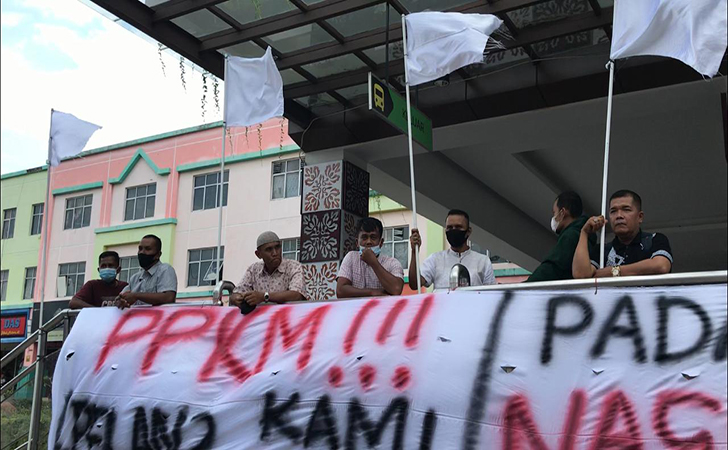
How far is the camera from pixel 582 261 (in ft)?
13.4

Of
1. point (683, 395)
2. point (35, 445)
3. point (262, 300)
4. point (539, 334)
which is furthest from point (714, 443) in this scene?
point (35, 445)

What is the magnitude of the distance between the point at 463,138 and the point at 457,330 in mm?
4303

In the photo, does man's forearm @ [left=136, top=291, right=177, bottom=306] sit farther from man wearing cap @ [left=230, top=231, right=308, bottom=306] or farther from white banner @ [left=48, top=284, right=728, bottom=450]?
man wearing cap @ [left=230, top=231, right=308, bottom=306]

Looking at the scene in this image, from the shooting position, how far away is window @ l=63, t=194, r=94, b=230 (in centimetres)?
2650

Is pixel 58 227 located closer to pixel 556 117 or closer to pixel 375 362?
pixel 556 117

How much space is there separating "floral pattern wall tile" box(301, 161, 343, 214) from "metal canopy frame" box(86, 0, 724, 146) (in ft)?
3.42

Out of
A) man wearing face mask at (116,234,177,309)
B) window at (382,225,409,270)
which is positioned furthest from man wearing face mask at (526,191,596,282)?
window at (382,225,409,270)

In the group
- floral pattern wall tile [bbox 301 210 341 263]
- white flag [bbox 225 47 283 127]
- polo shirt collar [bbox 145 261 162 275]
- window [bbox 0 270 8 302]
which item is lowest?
polo shirt collar [bbox 145 261 162 275]

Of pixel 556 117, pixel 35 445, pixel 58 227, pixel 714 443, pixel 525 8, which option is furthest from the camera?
pixel 58 227

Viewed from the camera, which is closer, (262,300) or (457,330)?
(457,330)

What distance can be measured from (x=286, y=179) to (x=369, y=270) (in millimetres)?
16992

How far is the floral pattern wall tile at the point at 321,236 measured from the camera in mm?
8070

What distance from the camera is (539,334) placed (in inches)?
150

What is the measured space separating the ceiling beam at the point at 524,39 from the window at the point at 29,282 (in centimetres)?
2220
